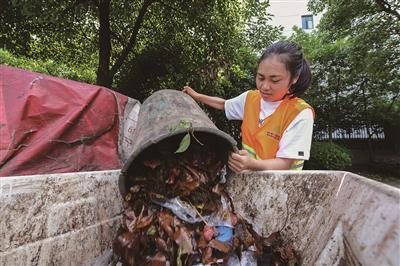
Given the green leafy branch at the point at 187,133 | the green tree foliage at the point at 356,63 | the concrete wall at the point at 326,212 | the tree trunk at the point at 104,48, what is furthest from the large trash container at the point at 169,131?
the green tree foliage at the point at 356,63

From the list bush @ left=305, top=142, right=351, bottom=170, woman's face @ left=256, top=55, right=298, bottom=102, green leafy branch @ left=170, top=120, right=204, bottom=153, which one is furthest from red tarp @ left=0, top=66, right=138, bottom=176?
bush @ left=305, top=142, right=351, bottom=170

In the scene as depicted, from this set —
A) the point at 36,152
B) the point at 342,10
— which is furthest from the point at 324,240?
the point at 342,10

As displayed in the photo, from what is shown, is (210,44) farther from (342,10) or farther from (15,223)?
(15,223)

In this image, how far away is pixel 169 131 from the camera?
1784mm

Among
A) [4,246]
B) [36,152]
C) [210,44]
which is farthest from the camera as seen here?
[210,44]

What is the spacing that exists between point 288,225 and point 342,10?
10.6 metres

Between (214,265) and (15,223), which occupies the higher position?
(15,223)

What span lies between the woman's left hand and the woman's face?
69 cm

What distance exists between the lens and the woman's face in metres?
2.47

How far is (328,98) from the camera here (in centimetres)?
1267

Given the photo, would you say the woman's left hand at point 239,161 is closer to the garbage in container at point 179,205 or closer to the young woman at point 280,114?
the garbage in container at point 179,205

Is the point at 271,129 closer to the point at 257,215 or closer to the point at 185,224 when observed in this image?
the point at 257,215

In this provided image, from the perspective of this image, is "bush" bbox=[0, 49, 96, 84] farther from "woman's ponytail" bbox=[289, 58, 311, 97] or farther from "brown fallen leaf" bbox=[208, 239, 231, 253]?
"brown fallen leaf" bbox=[208, 239, 231, 253]

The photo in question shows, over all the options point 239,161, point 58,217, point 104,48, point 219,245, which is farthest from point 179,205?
point 104,48
